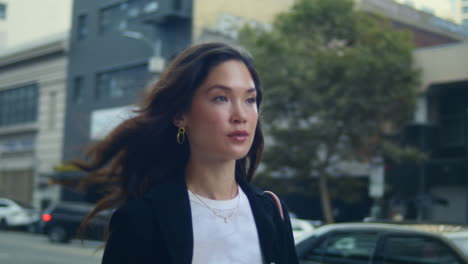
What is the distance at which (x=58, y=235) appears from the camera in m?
22.4

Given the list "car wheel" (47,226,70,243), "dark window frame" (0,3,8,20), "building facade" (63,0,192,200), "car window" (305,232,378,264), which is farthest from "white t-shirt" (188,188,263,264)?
"dark window frame" (0,3,8,20)

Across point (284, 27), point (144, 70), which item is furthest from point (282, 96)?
point (144, 70)

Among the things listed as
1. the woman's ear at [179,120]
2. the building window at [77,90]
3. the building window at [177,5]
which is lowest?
the woman's ear at [179,120]

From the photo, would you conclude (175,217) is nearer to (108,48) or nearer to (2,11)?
(108,48)

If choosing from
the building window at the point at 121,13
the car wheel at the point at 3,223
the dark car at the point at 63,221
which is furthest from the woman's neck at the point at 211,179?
the car wheel at the point at 3,223

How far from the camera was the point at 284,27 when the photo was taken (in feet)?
70.4

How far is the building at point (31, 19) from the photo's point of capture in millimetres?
38013

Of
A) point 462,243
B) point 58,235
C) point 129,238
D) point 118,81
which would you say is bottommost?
point 58,235

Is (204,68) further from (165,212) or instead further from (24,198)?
(24,198)

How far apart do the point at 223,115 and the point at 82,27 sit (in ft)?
112

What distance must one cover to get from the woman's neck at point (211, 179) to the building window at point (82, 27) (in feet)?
111

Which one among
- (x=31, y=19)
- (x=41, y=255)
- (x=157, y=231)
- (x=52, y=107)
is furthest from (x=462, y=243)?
(x=31, y=19)

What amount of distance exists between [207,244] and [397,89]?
19.4 metres

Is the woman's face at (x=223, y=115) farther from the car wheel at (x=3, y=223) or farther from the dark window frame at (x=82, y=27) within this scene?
the dark window frame at (x=82, y=27)
